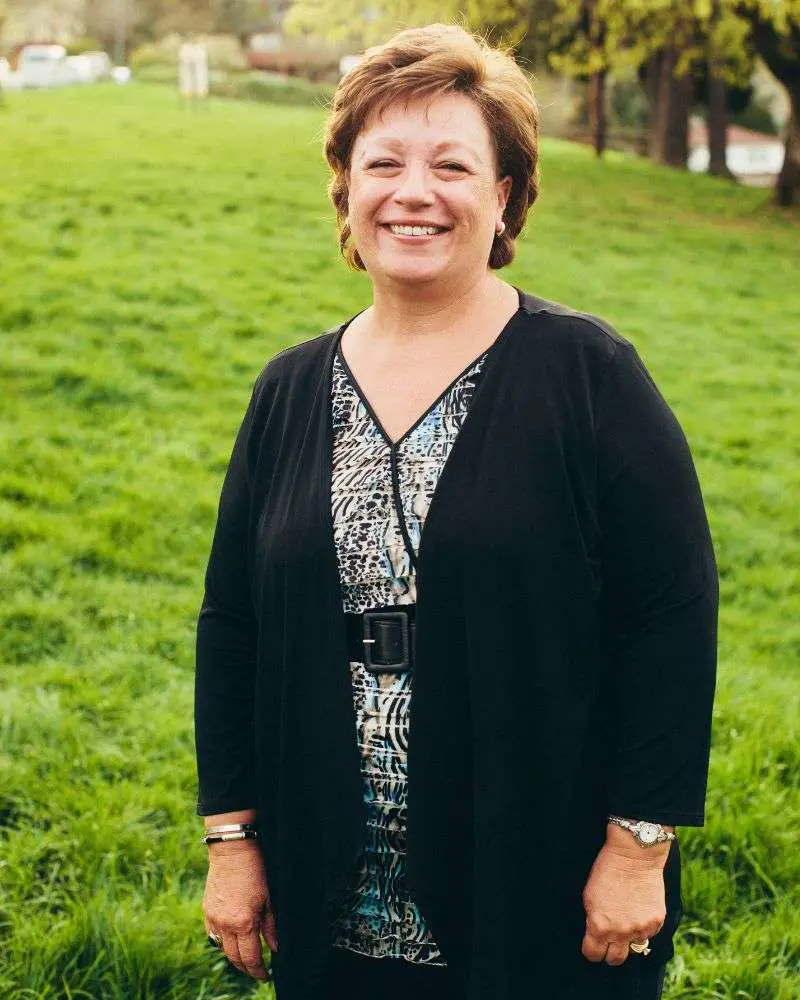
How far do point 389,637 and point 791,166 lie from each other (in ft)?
61.6

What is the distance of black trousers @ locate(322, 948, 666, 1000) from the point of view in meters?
2.05

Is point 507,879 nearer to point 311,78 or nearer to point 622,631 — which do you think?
point 622,631

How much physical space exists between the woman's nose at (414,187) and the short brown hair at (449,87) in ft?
0.42

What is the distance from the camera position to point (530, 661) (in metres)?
1.90

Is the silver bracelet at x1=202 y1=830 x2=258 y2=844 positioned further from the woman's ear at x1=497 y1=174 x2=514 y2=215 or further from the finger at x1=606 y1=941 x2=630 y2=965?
the woman's ear at x1=497 y1=174 x2=514 y2=215

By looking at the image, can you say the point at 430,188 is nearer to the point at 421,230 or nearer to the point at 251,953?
the point at 421,230

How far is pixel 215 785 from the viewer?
225 centimetres

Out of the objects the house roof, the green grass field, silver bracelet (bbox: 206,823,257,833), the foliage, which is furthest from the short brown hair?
the house roof

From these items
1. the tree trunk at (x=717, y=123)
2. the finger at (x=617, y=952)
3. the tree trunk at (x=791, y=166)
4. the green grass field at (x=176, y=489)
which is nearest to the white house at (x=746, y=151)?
the tree trunk at (x=717, y=123)

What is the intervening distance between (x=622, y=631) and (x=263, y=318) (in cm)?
835

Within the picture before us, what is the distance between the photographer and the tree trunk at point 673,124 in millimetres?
27484

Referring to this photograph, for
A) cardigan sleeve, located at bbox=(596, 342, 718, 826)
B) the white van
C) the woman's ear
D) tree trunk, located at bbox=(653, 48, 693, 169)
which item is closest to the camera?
cardigan sleeve, located at bbox=(596, 342, 718, 826)

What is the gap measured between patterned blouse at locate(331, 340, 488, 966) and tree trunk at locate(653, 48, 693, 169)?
89.6ft

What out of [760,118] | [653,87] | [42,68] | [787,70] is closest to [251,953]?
[787,70]
